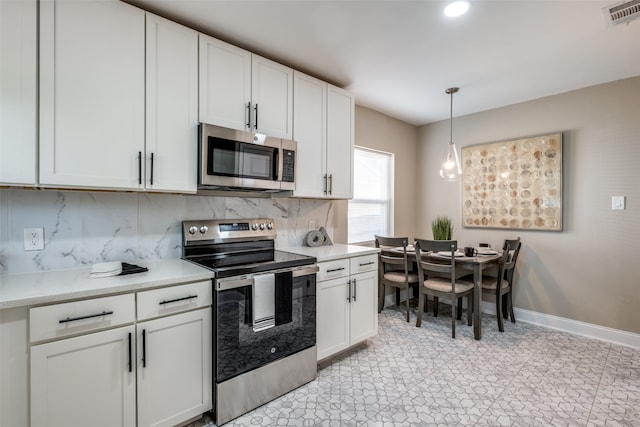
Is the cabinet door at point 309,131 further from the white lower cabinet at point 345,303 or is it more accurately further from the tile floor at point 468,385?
the tile floor at point 468,385

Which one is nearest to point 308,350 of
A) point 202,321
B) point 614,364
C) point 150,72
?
point 202,321

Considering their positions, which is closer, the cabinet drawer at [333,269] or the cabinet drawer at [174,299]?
the cabinet drawer at [174,299]

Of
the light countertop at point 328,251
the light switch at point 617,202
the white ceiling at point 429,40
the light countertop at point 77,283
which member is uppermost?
the white ceiling at point 429,40

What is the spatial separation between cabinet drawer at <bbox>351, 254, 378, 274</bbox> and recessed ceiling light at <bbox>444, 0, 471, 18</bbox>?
6.03 feet

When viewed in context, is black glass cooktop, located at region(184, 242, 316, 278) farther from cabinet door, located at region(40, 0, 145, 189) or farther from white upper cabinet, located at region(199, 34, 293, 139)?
white upper cabinet, located at region(199, 34, 293, 139)

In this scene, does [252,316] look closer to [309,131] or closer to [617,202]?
[309,131]

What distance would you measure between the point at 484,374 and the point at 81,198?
3.05 metres

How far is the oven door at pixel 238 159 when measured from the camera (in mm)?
1973

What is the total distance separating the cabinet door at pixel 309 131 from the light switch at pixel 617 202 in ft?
9.20

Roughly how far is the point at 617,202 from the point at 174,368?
394 cm

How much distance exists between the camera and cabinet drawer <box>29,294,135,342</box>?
1295mm

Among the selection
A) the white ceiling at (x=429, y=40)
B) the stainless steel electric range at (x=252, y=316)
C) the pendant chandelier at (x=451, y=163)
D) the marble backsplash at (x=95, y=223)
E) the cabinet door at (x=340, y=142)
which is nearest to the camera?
the marble backsplash at (x=95, y=223)

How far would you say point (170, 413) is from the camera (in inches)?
64.4

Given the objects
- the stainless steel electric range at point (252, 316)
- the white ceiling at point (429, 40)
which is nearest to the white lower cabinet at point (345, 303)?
the stainless steel electric range at point (252, 316)
